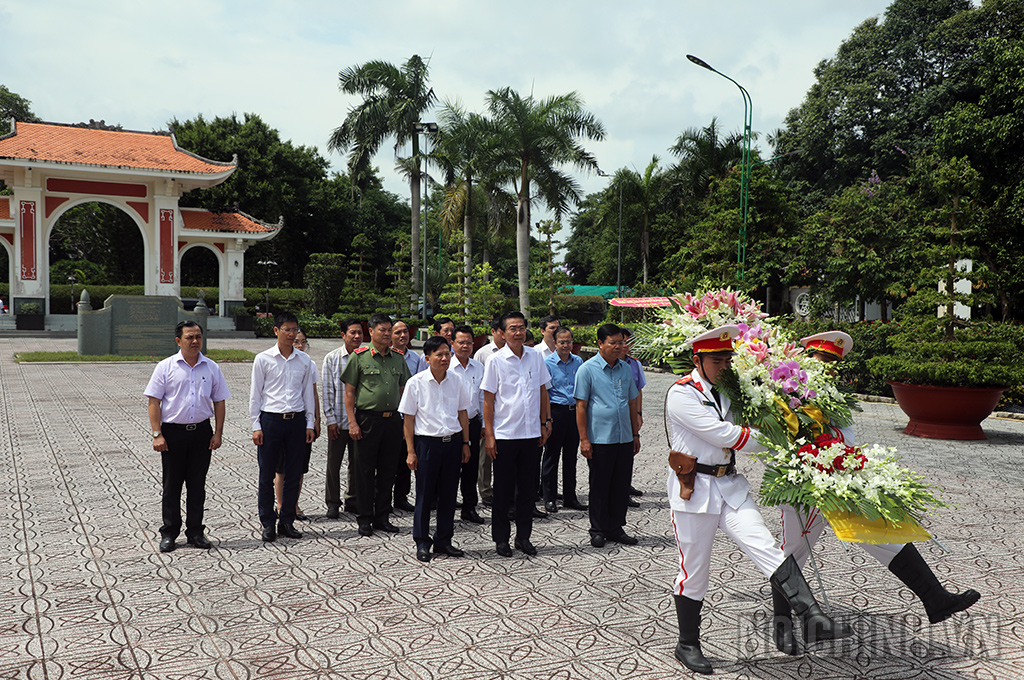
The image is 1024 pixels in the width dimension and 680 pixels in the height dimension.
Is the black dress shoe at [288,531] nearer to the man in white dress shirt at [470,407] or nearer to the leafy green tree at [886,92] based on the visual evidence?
the man in white dress shirt at [470,407]

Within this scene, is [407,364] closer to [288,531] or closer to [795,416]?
[288,531]

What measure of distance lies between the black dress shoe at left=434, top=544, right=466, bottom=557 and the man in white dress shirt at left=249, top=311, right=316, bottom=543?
46.5 inches

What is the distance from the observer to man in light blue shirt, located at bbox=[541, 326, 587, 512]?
23.9 feet

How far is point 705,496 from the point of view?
3996 mm

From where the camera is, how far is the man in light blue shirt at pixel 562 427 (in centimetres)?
729

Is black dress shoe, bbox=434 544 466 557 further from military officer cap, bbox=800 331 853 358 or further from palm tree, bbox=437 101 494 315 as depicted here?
palm tree, bbox=437 101 494 315

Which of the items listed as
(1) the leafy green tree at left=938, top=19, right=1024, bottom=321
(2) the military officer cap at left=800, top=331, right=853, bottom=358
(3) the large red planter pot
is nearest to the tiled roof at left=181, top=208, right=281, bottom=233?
(1) the leafy green tree at left=938, top=19, right=1024, bottom=321

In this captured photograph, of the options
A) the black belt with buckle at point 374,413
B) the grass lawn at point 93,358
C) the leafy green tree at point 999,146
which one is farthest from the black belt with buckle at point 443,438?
the grass lawn at point 93,358

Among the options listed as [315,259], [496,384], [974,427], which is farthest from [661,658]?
[315,259]

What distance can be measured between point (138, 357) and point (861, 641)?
2299 cm

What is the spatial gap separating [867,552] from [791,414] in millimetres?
893

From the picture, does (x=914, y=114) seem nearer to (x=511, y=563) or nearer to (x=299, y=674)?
(x=511, y=563)

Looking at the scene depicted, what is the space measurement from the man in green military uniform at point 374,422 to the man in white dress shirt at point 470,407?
22.2 inches

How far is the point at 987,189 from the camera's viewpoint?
19703 mm
